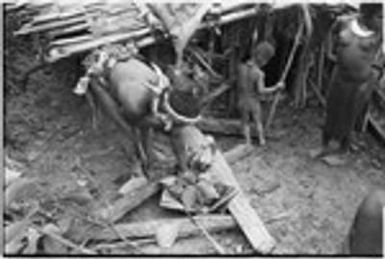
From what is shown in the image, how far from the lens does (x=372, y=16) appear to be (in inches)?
279

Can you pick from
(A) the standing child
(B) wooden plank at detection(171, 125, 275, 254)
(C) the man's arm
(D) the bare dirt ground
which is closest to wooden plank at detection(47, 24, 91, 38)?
(D) the bare dirt ground

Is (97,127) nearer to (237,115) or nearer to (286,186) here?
(237,115)

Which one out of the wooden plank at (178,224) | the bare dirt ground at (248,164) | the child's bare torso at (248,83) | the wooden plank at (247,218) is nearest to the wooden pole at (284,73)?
the bare dirt ground at (248,164)

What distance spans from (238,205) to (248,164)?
3.39 ft

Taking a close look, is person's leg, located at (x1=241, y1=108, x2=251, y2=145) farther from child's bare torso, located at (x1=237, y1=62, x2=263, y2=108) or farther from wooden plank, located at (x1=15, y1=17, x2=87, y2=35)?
wooden plank, located at (x1=15, y1=17, x2=87, y2=35)

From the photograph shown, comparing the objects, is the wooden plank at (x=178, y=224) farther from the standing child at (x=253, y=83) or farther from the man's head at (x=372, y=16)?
the man's head at (x=372, y=16)

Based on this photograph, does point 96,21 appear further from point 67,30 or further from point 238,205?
point 238,205

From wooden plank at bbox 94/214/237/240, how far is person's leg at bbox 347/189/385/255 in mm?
1258

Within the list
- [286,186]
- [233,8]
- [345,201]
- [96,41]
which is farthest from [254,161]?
[96,41]

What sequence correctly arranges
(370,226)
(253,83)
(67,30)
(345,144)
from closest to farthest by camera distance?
(370,226) < (67,30) < (253,83) < (345,144)

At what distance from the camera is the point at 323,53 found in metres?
8.41

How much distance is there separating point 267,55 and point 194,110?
1.89m

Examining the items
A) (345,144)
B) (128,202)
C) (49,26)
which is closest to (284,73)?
(345,144)

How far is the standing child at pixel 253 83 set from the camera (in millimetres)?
7754
